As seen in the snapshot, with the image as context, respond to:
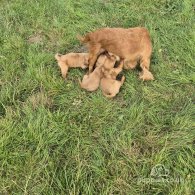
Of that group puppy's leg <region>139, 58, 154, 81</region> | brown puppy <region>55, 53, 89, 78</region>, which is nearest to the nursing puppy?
brown puppy <region>55, 53, 89, 78</region>

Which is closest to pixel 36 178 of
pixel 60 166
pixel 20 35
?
pixel 60 166

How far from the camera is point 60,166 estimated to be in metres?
3.41

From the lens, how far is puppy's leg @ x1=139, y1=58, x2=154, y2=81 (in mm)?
4254

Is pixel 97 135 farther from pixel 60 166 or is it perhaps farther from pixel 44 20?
pixel 44 20

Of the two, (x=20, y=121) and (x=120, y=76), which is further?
(x=120, y=76)

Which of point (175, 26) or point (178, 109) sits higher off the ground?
point (175, 26)

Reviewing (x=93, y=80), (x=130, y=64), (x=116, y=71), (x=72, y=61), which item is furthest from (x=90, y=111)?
(x=130, y=64)

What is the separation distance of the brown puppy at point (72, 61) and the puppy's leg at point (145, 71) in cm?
68

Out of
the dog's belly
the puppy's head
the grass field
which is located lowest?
the grass field

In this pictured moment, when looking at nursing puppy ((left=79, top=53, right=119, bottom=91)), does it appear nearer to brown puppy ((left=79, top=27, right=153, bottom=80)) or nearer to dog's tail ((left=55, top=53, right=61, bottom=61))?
brown puppy ((left=79, top=27, right=153, bottom=80))

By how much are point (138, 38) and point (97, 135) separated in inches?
52.8

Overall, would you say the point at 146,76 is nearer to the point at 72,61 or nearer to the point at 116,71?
the point at 116,71

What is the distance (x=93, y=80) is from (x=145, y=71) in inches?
25.9

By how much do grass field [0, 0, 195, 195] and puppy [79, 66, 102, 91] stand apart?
71 millimetres
